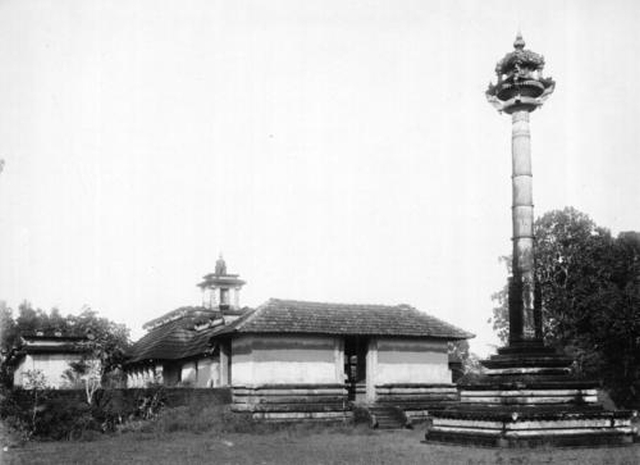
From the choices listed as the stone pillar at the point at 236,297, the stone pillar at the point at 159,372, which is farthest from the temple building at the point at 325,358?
the stone pillar at the point at 236,297

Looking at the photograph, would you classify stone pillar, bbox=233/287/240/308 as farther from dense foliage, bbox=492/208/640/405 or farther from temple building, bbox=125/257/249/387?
dense foliage, bbox=492/208/640/405

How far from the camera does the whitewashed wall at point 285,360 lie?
91.0 feet

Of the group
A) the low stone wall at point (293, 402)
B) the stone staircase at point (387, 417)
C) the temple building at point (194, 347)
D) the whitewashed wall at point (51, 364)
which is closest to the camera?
the low stone wall at point (293, 402)

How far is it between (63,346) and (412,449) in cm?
2514

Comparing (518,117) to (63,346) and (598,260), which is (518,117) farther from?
(63,346)

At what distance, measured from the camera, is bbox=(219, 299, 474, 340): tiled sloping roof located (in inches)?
1112

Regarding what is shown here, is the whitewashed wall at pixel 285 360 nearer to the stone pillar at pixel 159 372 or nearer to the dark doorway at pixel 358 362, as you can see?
the dark doorway at pixel 358 362

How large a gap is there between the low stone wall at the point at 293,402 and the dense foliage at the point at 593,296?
57.0ft

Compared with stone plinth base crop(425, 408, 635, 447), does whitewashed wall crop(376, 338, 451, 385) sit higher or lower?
higher

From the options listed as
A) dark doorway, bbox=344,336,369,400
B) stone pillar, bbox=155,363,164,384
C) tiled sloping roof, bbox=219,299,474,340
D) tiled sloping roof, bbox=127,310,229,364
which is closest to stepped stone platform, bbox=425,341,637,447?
tiled sloping roof, bbox=219,299,474,340

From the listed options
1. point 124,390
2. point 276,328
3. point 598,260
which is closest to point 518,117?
point 276,328

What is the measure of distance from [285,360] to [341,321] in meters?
3.09

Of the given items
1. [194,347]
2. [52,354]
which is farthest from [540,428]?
[52,354]

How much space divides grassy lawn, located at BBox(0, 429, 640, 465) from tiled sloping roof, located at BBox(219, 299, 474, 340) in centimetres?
588
